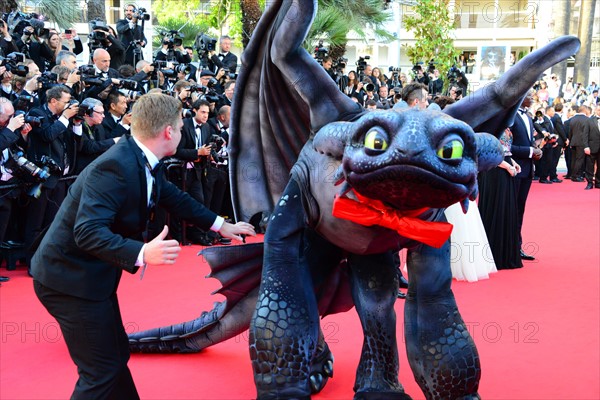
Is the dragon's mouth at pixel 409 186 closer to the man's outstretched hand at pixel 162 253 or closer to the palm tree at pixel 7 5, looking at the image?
the man's outstretched hand at pixel 162 253

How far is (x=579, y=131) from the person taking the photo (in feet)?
44.4

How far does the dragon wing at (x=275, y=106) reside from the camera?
2.74 metres

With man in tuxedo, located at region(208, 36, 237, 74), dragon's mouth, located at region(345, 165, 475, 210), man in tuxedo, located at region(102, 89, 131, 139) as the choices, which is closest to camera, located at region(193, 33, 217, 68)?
man in tuxedo, located at region(208, 36, 237, 74)

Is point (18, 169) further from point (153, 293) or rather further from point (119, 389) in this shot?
point (119, 389)

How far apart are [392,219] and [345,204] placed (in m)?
0.16

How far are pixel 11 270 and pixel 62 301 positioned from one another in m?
3.75

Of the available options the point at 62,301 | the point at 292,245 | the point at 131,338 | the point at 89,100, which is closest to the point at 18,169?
the point at 89,100

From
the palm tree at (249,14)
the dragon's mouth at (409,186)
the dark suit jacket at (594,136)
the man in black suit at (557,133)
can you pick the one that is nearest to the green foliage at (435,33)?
the man in black suit at (557,133)

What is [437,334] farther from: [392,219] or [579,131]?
[579,131]

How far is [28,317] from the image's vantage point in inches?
181

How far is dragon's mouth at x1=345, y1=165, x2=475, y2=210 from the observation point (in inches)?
79.0

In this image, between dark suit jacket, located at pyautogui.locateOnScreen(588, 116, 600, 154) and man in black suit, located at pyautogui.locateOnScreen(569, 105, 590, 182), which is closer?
dark suit jacket, located at pyautogui.locateOnScreen(588, 116, 600, 154)

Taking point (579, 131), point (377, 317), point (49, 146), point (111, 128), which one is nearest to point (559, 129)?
point (579, 131)

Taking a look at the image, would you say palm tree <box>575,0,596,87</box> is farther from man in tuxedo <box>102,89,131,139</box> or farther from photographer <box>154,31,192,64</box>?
man in tuxedo <box>102,89,131,139</box>
